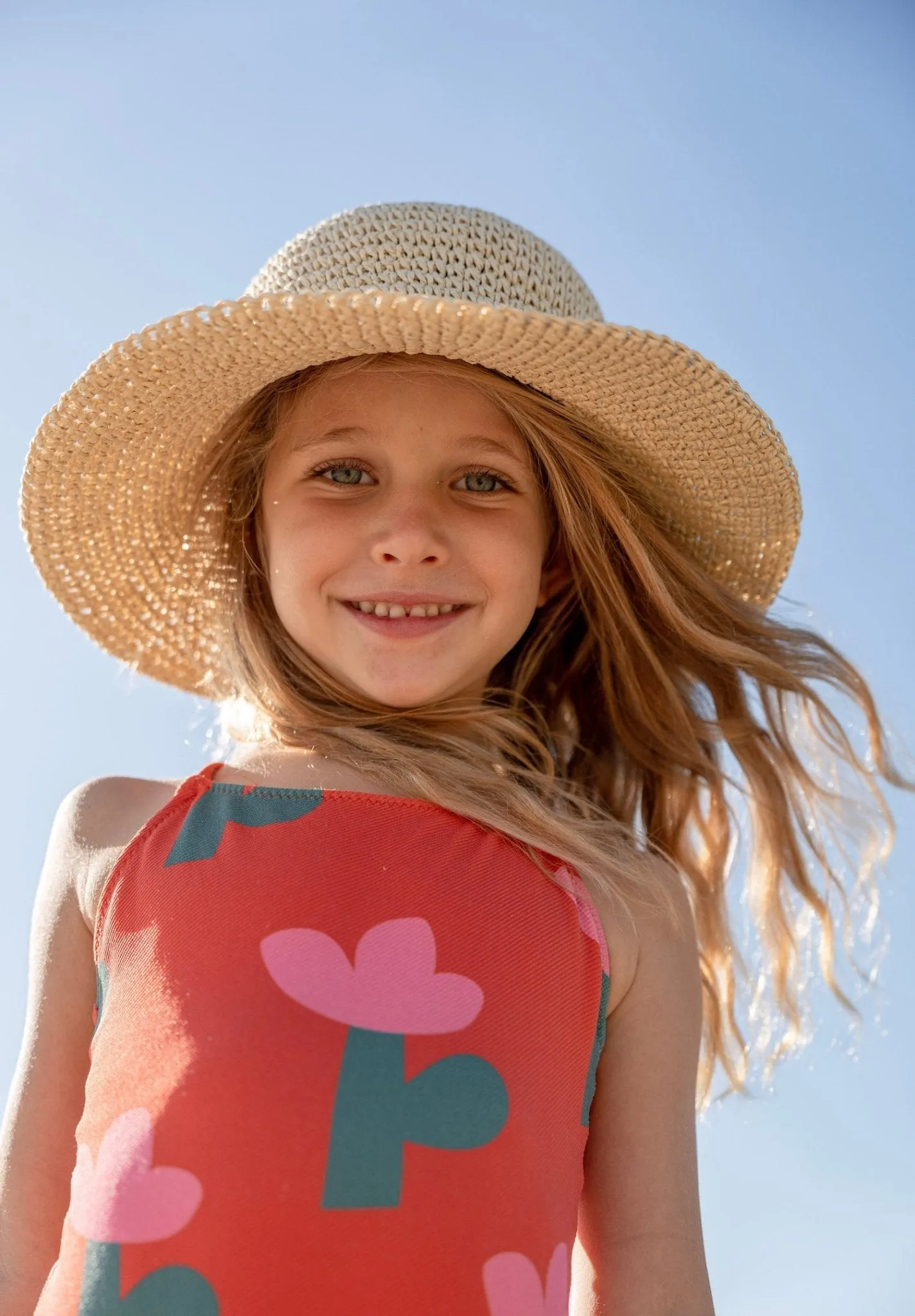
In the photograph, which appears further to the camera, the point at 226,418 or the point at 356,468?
the point at 226,418

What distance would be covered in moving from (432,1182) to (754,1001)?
1116 mm

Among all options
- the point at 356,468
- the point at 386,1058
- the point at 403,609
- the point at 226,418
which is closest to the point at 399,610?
the point at 403,609

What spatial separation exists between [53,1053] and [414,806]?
638mm

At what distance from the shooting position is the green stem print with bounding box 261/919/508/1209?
5.66 feet

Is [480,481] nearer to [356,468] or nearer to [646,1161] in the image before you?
[356,468]

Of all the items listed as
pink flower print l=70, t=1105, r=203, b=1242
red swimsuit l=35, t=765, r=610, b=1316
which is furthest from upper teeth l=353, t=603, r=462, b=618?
pink flower print l=70, t=1105, r=203, b=1242

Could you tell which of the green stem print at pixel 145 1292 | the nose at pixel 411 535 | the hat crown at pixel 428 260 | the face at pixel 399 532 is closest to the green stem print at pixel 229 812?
the face at pixel 399 532

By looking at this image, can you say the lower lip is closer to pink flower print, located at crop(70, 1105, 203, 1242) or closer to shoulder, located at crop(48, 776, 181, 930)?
shoulder, located at crop(48, 776, 181, 930)

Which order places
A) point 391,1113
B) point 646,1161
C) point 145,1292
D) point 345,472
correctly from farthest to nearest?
point 345,472 → point 646,1161 → point 391,1113 → point 145,1292

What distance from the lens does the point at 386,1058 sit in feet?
5.89

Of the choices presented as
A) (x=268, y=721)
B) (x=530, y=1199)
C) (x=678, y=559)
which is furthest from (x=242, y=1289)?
(x=678, y=559)

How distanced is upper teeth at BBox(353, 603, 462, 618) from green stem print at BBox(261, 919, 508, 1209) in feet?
1.89

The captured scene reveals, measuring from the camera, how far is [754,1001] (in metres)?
2.67

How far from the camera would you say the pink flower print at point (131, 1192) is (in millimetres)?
1683
